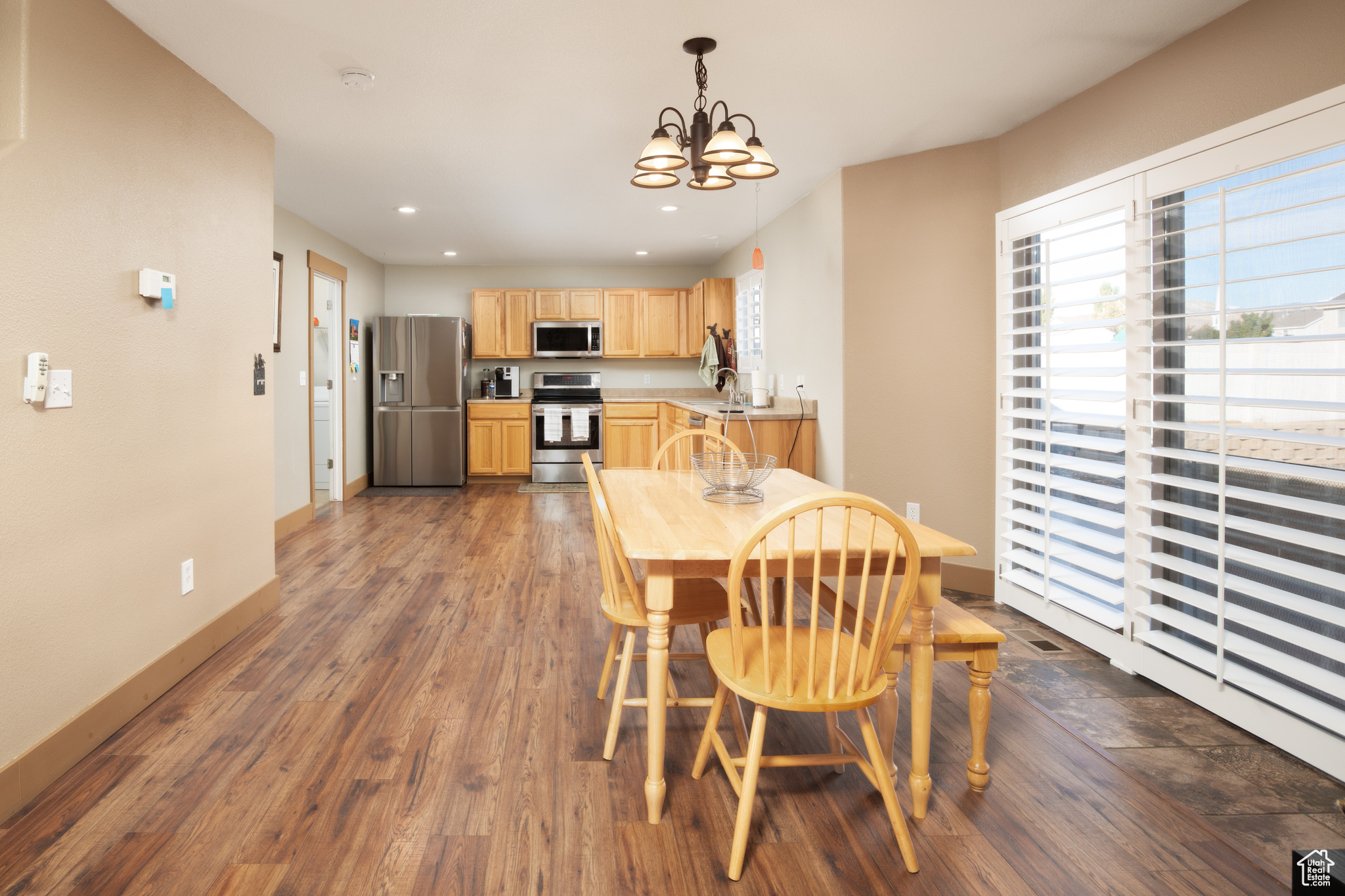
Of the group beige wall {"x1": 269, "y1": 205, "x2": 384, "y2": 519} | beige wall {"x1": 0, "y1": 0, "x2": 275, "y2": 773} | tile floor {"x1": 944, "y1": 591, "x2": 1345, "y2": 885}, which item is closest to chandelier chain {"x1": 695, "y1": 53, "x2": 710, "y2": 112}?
beige wall {"x1": 0, "y1": 0, "x2": 275, "y2": 773}

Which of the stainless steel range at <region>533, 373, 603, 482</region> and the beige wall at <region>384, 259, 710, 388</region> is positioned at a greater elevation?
the beige wall at <region>384, 259, 710, 388</region>

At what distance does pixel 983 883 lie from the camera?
62.9 inches

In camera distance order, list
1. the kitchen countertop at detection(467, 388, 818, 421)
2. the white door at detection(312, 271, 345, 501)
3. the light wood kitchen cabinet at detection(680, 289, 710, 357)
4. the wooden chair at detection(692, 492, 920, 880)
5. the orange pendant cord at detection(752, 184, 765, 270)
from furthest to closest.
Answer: the light wood kitchen cabinet at detection(680, 289, 710, 357)
the kitchen countertop at detection(467, 388, 818, 421)
the white door at detection(312, 271, 345, 501)
the orange pendant cord at detection(752, 184, 765, 270)
the wooden chair at detection(692, 492, 920, 880)

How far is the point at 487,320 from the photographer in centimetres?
759

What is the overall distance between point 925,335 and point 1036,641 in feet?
5.26

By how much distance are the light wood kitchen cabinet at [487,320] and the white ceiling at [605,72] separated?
10.1 feet

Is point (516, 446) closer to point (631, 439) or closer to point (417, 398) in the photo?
point (417, 398)

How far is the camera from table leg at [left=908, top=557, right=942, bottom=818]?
180cm

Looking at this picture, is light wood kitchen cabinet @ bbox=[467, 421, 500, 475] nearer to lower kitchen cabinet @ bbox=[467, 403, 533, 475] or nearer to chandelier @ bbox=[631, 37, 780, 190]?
lower kitchen cabinet @ bbox=[467, 403, 533, 475]

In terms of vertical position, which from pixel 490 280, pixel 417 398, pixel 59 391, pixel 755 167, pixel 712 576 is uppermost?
pixel 490 280

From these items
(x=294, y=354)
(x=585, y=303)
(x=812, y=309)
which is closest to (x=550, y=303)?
(x=585, y=303)

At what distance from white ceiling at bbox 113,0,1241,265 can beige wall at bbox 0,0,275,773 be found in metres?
0.30

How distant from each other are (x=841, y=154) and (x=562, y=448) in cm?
448

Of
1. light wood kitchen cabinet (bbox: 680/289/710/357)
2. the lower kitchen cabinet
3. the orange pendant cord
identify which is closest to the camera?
the orange pendant cord
